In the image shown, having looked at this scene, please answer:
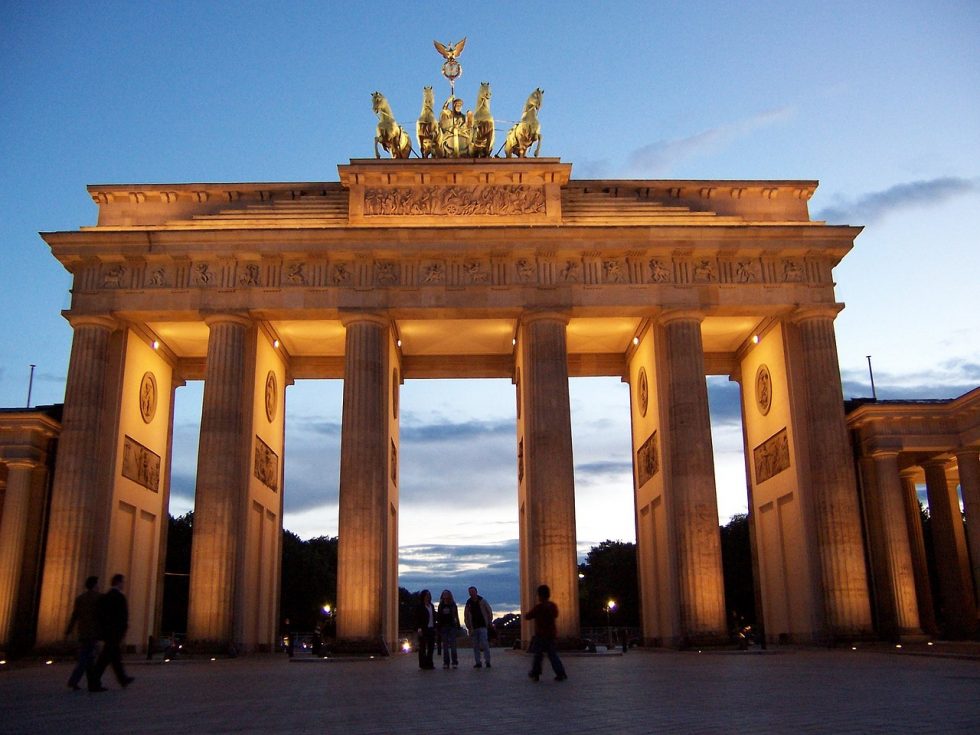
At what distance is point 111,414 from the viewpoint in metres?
34.6

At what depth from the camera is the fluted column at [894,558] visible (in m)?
33.7

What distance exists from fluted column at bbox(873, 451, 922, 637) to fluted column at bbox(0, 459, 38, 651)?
1211 inches

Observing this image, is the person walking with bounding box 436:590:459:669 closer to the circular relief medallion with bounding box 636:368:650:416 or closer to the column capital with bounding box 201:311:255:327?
the column capital with bounding box 201:311:255:327

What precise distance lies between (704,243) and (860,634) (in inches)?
579

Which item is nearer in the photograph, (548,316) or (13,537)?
(13,537)

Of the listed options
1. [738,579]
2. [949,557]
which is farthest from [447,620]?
[738,579]

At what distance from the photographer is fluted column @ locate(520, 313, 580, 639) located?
32.1m

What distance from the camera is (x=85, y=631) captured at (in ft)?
51.6

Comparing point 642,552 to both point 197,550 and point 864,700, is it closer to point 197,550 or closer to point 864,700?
point 197,550

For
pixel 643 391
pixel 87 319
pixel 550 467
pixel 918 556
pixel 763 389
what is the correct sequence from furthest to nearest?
pixel 918 556 → pixel 643 391 → pixel 763 389 → pixel 87 319 → pixel 550 467

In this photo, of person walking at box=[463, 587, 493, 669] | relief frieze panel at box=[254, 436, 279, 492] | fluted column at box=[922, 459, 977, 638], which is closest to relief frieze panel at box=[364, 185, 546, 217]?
relief frieze panel at box=[254, 436, 279, 492]

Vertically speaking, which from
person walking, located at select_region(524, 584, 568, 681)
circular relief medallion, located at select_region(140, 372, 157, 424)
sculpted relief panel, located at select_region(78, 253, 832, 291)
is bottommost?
person walking, located at select_region(524, 584, 568, 681)

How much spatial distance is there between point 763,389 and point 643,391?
4896 mm

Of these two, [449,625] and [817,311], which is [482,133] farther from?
[449,625]
